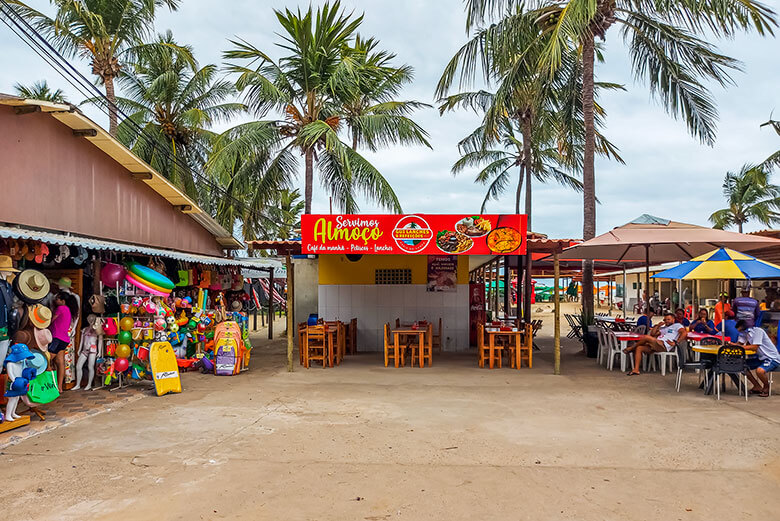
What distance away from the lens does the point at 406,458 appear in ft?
16.8

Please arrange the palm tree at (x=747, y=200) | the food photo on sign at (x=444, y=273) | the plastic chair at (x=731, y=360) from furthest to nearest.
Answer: the palm tree at (x=747, y=200) → the food photo on sign at (x=444, y=273) → the plastic chair at (x=731, y=360)

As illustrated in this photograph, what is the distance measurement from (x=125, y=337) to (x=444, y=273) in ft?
22.1

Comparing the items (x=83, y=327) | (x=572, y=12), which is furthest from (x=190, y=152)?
(x=572, y=12)

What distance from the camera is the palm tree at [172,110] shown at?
17688mm

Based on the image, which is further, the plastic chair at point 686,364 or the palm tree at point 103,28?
the palm tree at point 103,28

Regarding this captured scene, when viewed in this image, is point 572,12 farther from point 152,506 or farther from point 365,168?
point 152,506

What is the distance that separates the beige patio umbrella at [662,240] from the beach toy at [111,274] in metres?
7.99

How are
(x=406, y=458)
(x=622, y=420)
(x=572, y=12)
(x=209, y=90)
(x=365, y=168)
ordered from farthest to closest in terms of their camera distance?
1. (x=209, y=90)
2. (x=365, y=168)
3. (x=572, y=12)
4. (x=622, y=420)
5. (x=406, y=458)

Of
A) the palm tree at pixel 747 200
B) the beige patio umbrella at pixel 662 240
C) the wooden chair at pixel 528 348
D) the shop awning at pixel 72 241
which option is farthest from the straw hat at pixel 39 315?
the palm tree at pixel 747 200

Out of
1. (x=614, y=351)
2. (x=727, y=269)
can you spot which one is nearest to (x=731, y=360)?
(x=727, y=269)

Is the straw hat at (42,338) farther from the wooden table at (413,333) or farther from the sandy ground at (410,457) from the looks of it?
the wooden table at (413,333)

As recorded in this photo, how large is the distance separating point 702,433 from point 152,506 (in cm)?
537

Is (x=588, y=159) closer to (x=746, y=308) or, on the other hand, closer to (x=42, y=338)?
(x=746, y=308)

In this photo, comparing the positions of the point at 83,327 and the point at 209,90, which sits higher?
the point at 209,90
